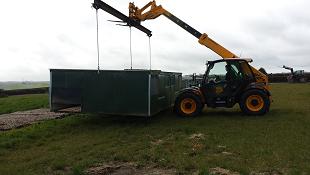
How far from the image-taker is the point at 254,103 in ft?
47.4

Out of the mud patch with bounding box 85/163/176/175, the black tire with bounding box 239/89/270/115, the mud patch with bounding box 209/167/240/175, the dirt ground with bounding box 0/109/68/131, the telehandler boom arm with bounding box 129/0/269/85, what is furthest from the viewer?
the telehandler boom arm with bounding box 129/0/269/85

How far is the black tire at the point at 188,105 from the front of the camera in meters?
14.7

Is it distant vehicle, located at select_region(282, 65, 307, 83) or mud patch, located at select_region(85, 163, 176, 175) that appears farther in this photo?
distant vehicle, located at select_region(282, 65, 307, 83)

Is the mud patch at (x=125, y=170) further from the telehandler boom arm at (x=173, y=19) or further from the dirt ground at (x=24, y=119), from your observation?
the telehandler boom arm at (x=173, y=19)

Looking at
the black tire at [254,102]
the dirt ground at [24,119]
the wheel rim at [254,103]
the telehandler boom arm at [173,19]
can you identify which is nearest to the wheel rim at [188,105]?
Answer: the black tire at [254,102]

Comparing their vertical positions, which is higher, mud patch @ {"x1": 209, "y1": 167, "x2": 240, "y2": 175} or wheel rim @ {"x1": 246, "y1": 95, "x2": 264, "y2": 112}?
wheel rim @ {"x1": 246, "y1": 95, "x2": 264, "y2": 112}

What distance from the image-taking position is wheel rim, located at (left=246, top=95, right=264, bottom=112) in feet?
47.3

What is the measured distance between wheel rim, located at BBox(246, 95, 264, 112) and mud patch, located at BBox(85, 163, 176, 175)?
698 centimetres

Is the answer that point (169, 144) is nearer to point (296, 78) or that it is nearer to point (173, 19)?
point (173, 19)

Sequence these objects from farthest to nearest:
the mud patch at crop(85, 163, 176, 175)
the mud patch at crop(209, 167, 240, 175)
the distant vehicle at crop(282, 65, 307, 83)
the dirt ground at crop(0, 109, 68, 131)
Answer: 1. the distant vehicle at crop(282, 65, 307, 83)
2. the dirt ground at crop(0, 109, 68, 131)
3. the mud patch at crop(85, 163, 176, 175)
4. the mud patch at crop(209, 167, 240, 175)

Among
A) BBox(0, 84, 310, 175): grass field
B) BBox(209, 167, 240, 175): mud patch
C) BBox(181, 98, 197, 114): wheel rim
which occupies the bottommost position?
BBox(209, 167, 240, 175): mud patch

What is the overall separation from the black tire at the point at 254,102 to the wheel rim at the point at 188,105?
1640 millimetres

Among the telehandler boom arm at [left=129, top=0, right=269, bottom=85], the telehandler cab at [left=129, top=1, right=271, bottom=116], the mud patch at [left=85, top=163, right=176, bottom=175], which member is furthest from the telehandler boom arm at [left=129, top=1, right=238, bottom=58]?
the mud patch at [left=85, top=163, right=176, bottom=175]

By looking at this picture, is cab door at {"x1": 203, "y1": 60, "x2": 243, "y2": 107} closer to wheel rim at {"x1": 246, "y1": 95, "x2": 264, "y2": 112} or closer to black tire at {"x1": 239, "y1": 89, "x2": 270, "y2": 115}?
black tire at {"x1": 239, "y1": 89, "x2": 270, "y2": 115}
